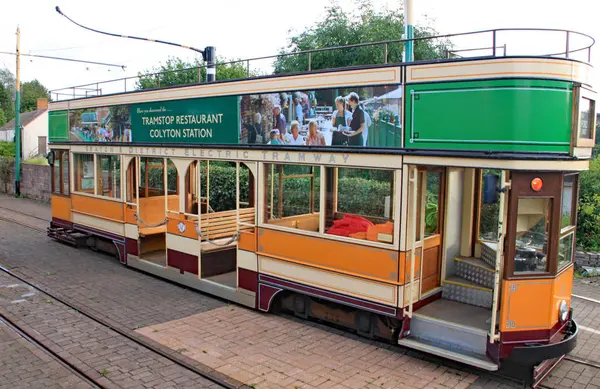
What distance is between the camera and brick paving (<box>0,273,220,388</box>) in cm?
591

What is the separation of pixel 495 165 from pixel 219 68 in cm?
2003

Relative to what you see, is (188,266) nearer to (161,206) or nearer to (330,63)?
(161,206)

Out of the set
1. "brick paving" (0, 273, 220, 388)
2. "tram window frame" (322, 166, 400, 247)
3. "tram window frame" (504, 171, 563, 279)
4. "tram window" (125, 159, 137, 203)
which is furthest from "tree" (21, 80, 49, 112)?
"tram window frame" (504, 171, 563, 279)

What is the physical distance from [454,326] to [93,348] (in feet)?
14.8

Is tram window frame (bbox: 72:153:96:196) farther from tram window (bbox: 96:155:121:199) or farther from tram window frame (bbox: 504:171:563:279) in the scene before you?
tram window frame (bbox: 504:171:563:279)

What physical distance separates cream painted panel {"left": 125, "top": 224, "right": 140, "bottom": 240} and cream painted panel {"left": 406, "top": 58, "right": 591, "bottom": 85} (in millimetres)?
6967

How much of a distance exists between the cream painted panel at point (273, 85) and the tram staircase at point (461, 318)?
280 centimetres

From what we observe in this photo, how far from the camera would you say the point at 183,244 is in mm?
9508

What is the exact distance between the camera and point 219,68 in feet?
78.8

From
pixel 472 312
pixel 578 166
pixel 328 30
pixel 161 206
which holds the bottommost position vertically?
pixel 472 312

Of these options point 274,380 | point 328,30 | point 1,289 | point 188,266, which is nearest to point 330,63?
point 328,30

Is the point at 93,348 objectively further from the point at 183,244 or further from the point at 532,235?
the point at 532,235

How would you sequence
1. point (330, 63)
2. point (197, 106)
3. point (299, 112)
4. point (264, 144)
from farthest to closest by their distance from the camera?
point (330, 63) → point (197, 106) → point (264, 144) → point (299, 112)

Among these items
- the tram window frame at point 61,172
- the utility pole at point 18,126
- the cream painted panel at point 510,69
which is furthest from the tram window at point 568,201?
the utility pole at point 18,126
